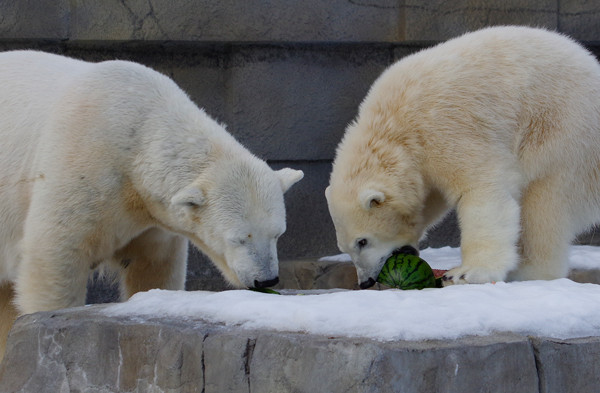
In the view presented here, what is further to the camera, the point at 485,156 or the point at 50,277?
the point at 485,156

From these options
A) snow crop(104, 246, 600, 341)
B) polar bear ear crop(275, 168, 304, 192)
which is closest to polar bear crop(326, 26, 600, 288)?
polar bear ear crop(275, 168, 304, 192)

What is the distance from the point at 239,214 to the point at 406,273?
830 mm

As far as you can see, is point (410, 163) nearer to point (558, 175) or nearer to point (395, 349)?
point (558, 175)

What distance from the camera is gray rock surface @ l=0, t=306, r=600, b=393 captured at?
2.37 m

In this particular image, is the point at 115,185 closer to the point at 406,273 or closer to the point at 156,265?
the point at 156,265

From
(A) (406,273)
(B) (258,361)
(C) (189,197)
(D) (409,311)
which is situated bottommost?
(A) (406,273)

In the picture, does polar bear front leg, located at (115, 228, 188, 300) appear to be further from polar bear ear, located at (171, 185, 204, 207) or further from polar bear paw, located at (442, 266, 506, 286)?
polar bear paw, located at (442, 266, 506, 286)

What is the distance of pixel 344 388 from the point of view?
7.84ft

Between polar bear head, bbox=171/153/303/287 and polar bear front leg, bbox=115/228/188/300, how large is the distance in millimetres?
594

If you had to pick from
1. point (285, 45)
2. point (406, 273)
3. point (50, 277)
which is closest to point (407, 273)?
point (406, 273)

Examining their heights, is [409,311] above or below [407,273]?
above

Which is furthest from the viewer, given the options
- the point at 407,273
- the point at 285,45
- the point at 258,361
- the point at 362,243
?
the point at 285,45

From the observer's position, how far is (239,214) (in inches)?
145

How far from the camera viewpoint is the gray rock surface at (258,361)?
237cm
